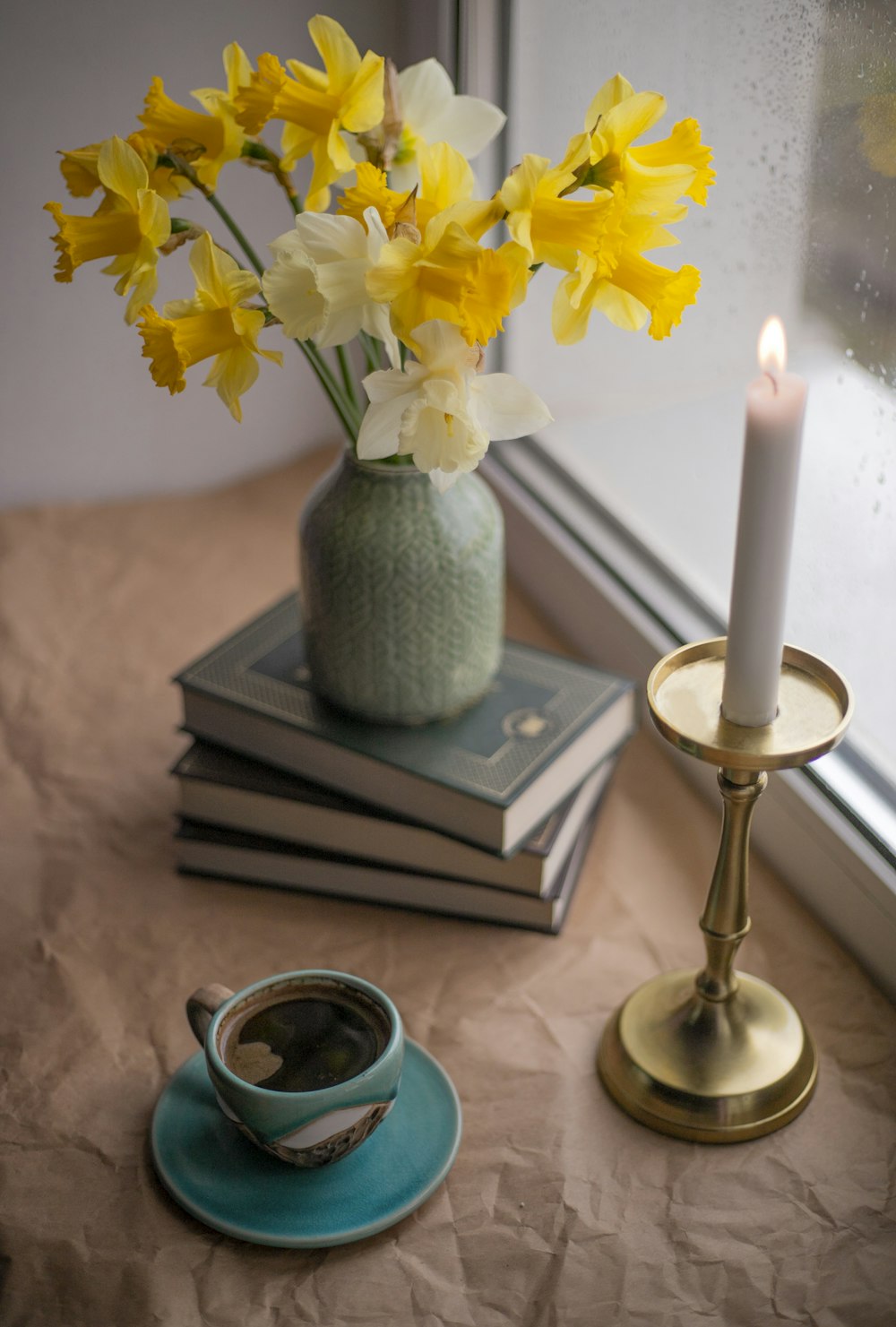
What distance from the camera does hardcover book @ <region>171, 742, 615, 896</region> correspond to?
2.56 feet

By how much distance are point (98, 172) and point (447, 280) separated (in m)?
0.20

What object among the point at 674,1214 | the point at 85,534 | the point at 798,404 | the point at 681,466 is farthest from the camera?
the point at 85,534

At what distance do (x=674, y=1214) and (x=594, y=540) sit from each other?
0.57 metres

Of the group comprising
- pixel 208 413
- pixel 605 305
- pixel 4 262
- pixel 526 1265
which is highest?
pixel 605 305

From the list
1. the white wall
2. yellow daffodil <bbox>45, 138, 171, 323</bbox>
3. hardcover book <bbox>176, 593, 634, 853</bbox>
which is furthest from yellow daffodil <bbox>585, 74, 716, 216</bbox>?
the white wall

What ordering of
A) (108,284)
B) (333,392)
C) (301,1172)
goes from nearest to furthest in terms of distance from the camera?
(301,1172), (333,392), (108,284)

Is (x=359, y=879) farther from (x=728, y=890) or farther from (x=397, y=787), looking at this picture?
(x=728, y=890)

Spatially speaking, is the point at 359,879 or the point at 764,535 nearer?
the point at 764,535

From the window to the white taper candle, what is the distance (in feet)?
0.70

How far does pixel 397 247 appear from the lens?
550 mm

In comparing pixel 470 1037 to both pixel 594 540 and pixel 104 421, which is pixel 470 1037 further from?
pixel 104 421

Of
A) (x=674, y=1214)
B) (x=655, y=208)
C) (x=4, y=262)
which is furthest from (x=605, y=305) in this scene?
(x=4, y=262)

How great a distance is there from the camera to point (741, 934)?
2.17ft

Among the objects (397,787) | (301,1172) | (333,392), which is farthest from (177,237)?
(301,1172)
